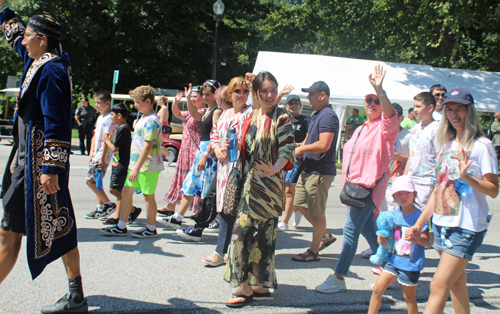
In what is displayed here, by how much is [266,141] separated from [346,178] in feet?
3.38

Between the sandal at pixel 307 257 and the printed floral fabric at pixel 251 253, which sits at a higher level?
the printed floral fabric at pixel 251 253

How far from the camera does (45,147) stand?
2812 millimetres

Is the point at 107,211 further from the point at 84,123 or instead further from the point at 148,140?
the point at 84,123

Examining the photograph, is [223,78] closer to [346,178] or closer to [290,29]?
[290,29]

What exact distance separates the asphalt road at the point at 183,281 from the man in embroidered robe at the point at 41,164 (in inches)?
18.8

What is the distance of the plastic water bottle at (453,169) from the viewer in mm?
3004

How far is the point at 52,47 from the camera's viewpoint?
309 cm

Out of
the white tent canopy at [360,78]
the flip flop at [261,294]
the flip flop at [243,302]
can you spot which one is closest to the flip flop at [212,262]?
the flip flop at [261,294]

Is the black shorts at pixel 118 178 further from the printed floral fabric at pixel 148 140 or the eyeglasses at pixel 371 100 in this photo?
the eyeglasses at pixel 371 100

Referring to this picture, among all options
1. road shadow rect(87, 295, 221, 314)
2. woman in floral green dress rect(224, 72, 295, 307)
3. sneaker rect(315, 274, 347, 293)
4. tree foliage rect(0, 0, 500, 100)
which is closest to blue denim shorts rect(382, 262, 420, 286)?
sneaker rect(315, 274, 347, 293)

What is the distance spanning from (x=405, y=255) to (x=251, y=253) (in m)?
1.18

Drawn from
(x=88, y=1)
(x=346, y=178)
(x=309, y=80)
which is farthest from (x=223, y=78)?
(x=346, y=178)

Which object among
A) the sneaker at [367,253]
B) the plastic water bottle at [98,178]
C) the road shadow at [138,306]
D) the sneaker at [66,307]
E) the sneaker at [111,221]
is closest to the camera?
the sneaker at [66,307]

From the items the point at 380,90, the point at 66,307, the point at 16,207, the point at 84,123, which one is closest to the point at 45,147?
the point at 16,207
